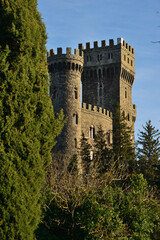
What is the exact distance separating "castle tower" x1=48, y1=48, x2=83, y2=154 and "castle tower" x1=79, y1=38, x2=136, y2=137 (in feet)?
32.3

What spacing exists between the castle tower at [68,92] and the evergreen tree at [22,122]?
89.7 feet

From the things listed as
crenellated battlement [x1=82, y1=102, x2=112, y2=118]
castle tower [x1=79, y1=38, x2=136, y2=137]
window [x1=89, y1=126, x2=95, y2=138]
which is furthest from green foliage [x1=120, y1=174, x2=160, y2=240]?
castle tower [x1=79, y1=38, x2=136, y2=137]

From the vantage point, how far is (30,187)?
39.4 ft

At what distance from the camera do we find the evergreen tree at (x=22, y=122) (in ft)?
37.3

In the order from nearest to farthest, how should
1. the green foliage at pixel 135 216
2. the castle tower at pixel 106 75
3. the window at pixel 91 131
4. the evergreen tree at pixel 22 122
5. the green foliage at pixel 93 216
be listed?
1. the evergreen tree at pixel 22 122
2. the green foliage at pixel 93 216
3. the green foliage at pixel 135 216
4. the window at pixel 91 131
5. the castle tower at pixel 106 75

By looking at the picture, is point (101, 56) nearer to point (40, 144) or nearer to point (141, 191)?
point (141, 191)

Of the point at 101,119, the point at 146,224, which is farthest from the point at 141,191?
the point at 101,119

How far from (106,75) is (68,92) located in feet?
40.1

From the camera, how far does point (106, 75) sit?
173 feet

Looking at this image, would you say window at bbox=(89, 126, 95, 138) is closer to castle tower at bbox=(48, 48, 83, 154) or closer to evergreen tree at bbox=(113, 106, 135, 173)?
castle tower at bbox=(48, 48, 83, 154)

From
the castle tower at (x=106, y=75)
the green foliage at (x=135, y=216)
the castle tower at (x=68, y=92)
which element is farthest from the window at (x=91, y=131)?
the green foliage at (x=135, y=216)

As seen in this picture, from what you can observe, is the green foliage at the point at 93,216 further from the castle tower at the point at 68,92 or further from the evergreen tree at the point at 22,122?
the castle tower at the point at 68,92

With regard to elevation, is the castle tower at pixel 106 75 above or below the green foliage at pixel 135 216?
above

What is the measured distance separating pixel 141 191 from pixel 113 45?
35984 millimetres
